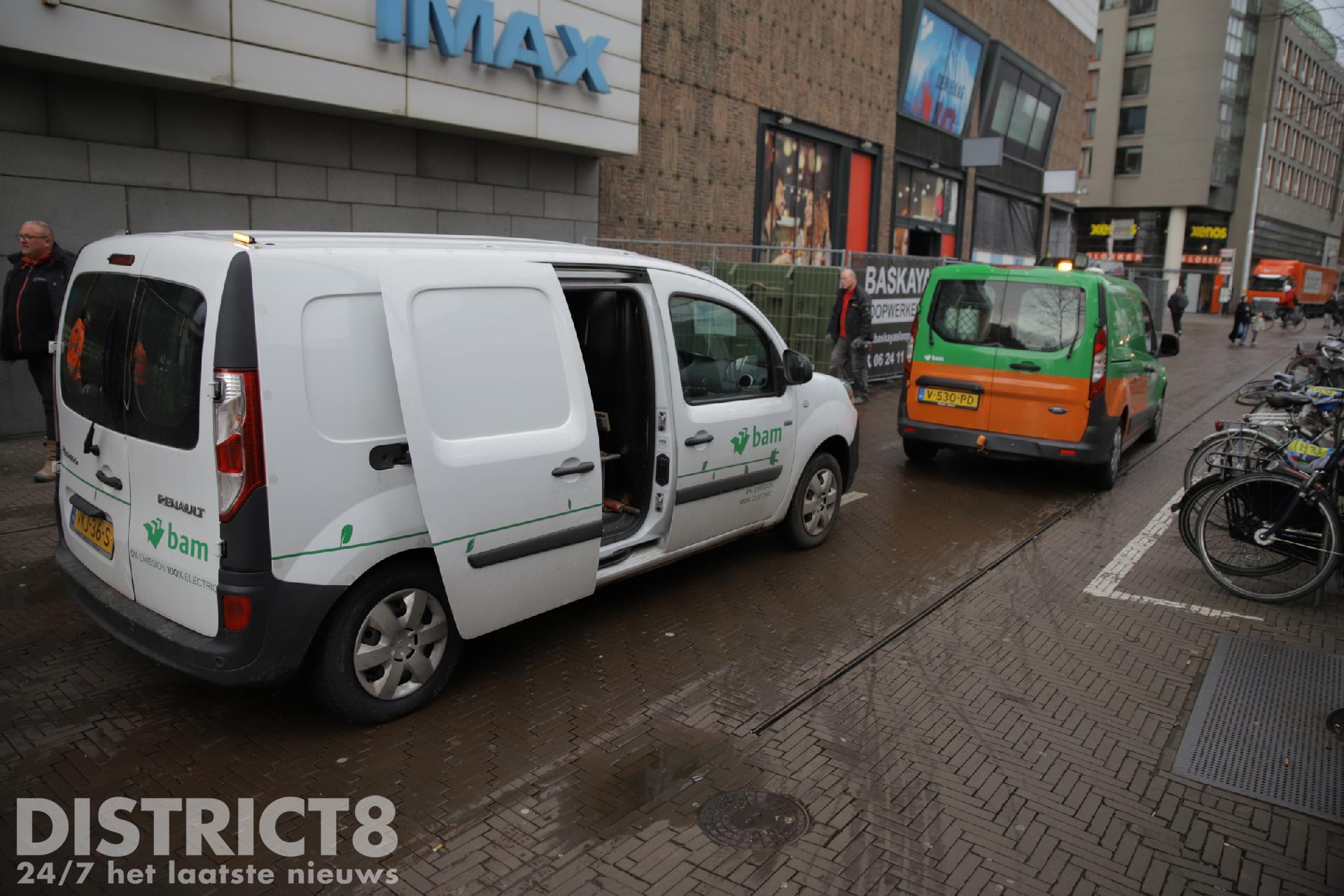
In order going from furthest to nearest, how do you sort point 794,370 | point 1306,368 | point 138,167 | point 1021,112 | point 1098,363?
1. point 1021,112
2. point 1306,368
3. point 138,167
4. point 1098,363
5. point 794,370

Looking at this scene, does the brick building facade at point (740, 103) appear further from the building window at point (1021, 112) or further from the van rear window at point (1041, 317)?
the van rear window at point (1041, 317)

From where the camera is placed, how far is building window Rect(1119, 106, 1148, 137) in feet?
209

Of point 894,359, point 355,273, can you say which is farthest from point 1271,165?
point 355,273

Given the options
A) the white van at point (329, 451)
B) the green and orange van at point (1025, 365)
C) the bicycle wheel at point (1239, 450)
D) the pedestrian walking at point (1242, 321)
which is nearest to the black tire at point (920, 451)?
the green and orange van at point (1025, 365)

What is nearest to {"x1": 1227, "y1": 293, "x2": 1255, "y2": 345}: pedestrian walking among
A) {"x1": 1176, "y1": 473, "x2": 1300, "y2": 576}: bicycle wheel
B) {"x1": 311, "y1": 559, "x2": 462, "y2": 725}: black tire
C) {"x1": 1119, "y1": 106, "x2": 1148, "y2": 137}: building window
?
{"x1": 1176, "y1": 473, "x2": 1300, "y2": 576}: bicycle wheel

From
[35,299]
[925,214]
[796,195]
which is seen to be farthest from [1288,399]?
[925,214]

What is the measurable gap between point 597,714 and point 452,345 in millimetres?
1757

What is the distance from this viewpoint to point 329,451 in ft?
12.0

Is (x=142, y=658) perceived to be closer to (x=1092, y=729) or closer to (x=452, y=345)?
(x=452, y=345)

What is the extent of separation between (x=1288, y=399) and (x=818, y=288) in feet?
26.7

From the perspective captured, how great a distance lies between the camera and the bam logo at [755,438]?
18.5 feet

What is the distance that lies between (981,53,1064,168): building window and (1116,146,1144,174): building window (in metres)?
36.6

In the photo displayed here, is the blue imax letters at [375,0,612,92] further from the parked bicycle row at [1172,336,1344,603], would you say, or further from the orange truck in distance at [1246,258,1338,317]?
the orange truck in distance at [1246,258,1338,317]

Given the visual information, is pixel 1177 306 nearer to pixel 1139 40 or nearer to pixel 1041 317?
pixel 1041 317
